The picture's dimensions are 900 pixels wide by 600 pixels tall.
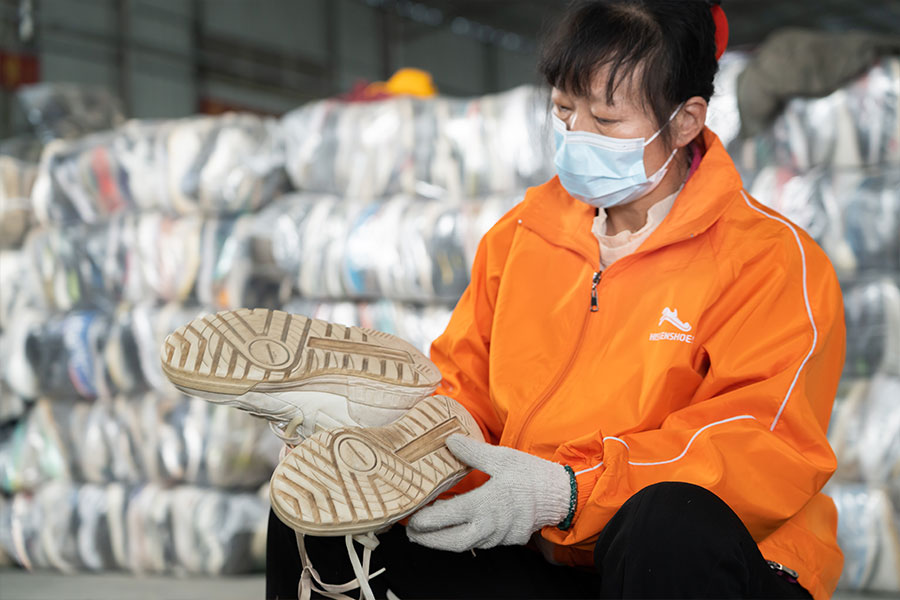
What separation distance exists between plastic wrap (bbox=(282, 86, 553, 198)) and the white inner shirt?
933 mm

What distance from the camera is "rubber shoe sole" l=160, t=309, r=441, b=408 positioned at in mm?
978

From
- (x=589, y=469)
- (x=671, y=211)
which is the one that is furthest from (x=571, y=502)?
(x=671, y=211)

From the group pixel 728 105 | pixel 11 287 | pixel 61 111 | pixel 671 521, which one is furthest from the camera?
pixel 61 111

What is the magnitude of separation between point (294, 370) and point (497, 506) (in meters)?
0.27

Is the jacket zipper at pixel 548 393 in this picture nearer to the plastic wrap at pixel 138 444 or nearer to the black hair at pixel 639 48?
the black hair at pixel 639 48

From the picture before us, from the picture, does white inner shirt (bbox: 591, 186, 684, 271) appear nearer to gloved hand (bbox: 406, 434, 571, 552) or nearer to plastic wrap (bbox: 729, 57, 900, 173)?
gloved hand (bbox: 406, 434, 571, 552)

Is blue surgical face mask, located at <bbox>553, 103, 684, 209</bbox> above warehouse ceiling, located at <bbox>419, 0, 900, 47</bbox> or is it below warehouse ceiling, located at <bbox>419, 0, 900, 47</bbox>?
below

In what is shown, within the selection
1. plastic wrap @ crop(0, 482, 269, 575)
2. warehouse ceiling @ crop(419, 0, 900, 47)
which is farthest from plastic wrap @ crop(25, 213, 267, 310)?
warehouse ceiling @ crop(419, 0, 900, 47)

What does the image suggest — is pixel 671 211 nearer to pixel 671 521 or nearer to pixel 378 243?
pixel 671 521

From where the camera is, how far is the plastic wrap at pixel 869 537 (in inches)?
71.8

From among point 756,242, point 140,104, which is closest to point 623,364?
point 756,242

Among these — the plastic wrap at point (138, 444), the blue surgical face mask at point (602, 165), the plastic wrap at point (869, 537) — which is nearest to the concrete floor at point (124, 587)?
the plastic wrap at point (138, 444)

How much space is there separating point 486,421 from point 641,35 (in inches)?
21.2

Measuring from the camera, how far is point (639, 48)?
113 centimetres
